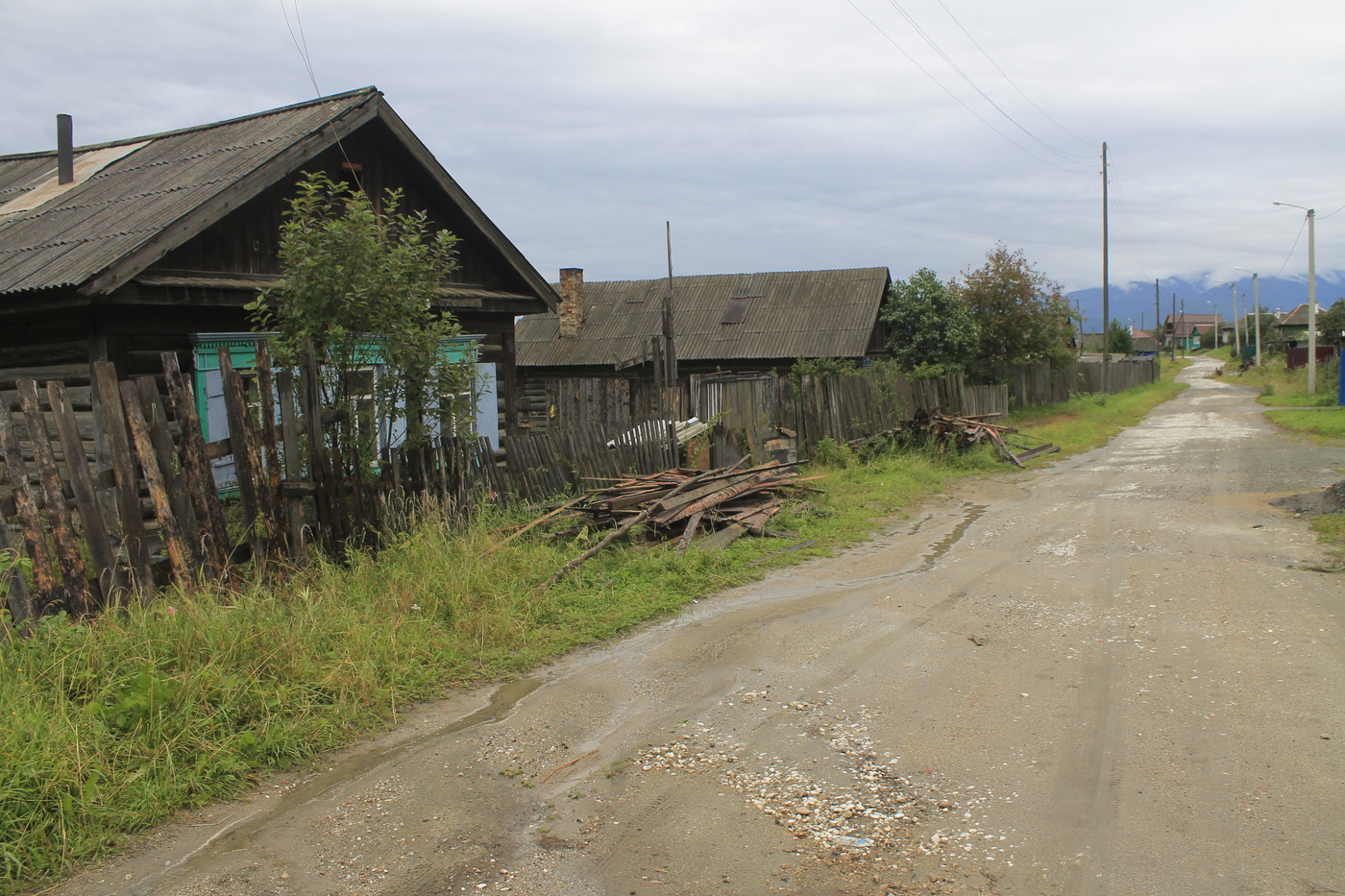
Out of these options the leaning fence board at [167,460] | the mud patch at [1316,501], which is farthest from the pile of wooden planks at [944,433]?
the leaning fence board at [167,460]

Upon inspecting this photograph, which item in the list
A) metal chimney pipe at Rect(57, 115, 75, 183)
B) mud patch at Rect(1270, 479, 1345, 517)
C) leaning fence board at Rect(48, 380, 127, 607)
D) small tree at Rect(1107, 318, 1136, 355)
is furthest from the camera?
small tree at Rect(1107, 318, 1136, 355)

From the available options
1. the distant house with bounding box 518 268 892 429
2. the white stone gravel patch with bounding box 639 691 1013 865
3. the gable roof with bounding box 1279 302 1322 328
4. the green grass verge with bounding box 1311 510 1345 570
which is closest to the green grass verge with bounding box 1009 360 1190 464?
the distant house with bounding box 518 268 892 429

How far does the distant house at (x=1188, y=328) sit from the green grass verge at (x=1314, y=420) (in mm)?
106860

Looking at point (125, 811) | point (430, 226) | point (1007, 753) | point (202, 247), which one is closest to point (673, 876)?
point (1007, 753)

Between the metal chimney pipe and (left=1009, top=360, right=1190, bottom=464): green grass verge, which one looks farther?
(left=1009, top=360, right=1190, bottom=464): green grass verge

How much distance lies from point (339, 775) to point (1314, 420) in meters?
25.6

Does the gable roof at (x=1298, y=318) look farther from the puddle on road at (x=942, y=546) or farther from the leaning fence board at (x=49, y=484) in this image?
the leaning fence board at (x=49, y=484)

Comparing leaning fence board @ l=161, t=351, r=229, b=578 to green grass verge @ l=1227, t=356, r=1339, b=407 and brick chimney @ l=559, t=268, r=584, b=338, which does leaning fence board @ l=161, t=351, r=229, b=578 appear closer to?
brick chimney @ l=559, t=268, r=584, b=338

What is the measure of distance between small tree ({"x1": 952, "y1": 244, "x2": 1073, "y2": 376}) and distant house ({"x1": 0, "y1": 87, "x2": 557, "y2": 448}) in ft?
63.9

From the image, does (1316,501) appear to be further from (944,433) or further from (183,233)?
(183,233)

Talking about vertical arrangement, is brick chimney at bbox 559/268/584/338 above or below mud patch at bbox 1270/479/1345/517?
above

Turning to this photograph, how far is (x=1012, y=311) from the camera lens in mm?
28328

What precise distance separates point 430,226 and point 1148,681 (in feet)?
33.0

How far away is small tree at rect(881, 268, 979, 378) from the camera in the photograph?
25656 millimetres
